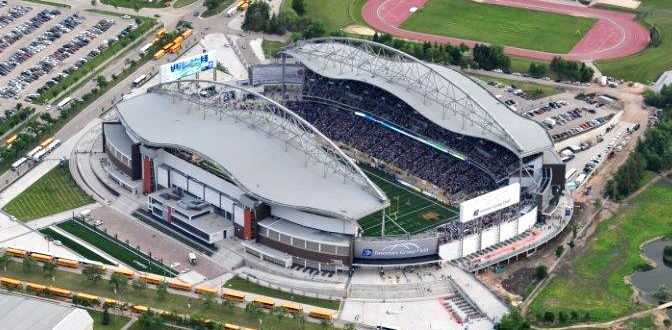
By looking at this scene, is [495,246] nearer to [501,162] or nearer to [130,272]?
[501,162]

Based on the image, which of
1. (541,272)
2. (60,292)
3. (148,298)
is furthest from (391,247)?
(60,292)

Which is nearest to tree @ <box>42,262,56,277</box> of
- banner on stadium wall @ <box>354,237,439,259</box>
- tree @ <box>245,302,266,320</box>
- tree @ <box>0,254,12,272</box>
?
tree @ <box>0,254,12,272</box>

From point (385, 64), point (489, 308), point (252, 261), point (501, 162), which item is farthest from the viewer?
point (385, 64)

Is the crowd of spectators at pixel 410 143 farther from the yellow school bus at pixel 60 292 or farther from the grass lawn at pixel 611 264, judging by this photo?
the yellow school bus at pixel 60 292

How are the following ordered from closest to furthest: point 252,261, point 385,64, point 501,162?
point 252,261 → point 501,162 → point 385,64

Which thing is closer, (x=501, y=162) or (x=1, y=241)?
(x=1, y=241)

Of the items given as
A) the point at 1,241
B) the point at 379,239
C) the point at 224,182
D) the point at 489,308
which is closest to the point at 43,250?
the point at 1,241

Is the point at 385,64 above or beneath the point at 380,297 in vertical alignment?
above

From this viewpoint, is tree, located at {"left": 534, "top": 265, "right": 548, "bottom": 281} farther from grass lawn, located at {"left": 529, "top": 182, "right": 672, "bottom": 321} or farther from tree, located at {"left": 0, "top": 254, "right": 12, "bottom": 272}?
tree, located at {"left": 0, "top": 254, "right": 12, "bottom": 272}
